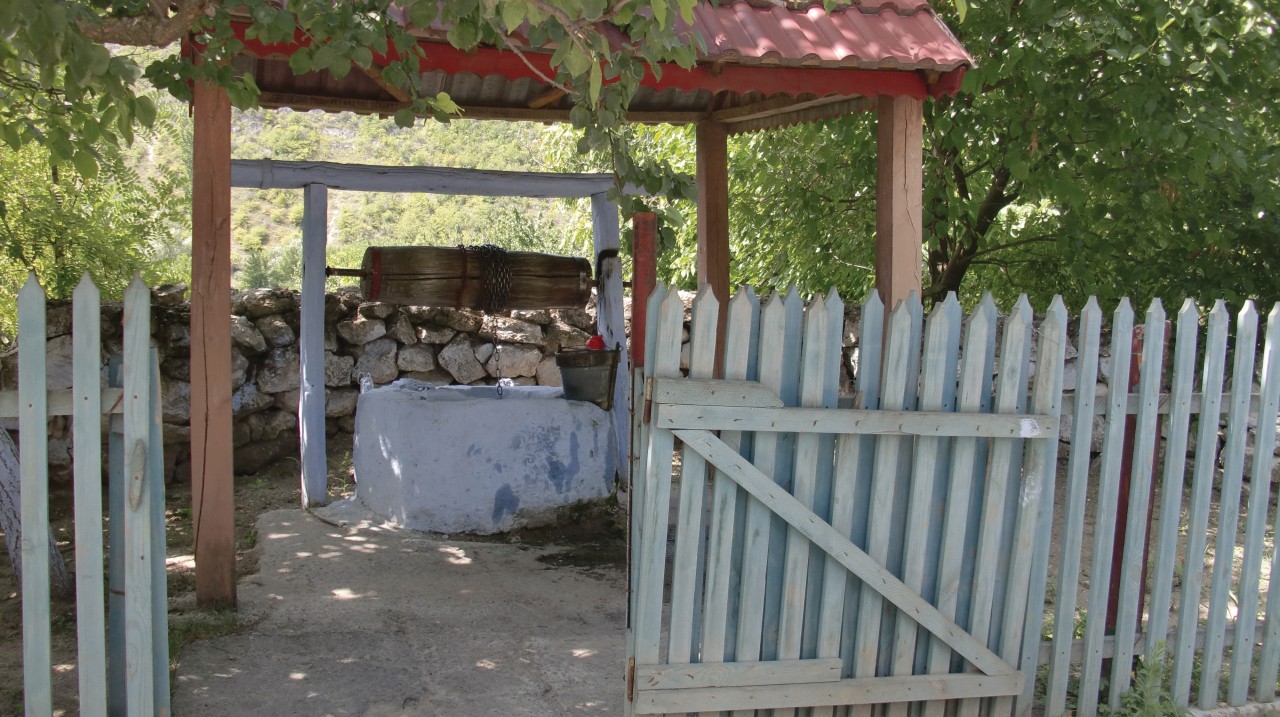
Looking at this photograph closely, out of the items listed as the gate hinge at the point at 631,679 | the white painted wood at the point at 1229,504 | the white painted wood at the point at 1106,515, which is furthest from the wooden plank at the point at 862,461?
the white painted wood at the point at 1229,504

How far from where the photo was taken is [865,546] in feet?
10.9

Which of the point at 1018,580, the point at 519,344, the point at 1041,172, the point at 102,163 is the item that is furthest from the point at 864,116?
the point at 102,163

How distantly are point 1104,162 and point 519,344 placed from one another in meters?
4.70

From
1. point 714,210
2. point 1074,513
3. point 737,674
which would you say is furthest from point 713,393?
point 714,210

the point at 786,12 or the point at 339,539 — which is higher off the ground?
the point at 786,12

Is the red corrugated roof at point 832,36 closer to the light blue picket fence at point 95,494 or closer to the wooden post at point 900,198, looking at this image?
the wooden post at point 900,198

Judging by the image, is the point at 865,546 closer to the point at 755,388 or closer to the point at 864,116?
the point at 755,388

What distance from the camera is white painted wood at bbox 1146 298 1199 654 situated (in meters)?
3.58

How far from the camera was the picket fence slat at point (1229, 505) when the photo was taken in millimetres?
3721

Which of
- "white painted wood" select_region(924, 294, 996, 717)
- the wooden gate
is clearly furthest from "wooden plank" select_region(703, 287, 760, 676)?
"white painted wood" select_region(924, 294, 996, 717)

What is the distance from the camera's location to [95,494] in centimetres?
285

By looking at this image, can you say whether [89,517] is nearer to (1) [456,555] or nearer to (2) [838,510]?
(2) [838,510]

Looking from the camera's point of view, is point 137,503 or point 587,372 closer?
point 137,503

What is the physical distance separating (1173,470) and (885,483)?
3.80 feet
